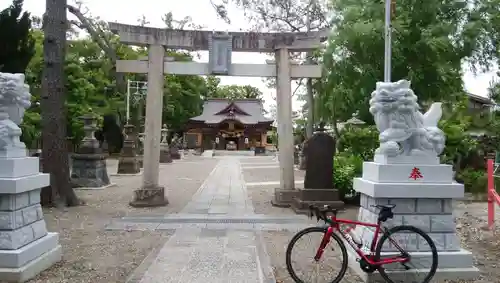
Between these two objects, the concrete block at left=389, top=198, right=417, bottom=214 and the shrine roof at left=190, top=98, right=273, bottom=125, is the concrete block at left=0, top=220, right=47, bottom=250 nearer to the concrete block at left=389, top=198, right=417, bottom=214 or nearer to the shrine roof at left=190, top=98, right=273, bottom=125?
the concrete block at left=389, top=198, right=417, bottom=214

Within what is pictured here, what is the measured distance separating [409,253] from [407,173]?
89 cm

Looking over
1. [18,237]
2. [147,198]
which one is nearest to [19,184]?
[18,237]

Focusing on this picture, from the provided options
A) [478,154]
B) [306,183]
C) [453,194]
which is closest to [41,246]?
[453,194]

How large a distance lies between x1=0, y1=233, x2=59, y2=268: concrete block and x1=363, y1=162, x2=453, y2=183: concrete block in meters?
3.98

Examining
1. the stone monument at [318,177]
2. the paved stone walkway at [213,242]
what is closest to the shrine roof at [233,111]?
the paved stone walkway at [213,242]

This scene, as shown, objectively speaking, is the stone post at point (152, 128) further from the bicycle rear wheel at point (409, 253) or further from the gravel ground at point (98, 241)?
the bicycle rear wheel at point (409, 253)

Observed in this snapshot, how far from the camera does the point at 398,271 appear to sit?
5074 millimetres

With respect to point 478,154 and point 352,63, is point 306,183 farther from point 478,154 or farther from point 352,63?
point 478,154

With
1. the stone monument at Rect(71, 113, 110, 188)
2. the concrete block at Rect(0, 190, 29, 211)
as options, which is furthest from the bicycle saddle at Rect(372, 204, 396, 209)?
the stone monument at Rect(71, 113, 110, 188)

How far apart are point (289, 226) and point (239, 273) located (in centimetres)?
334

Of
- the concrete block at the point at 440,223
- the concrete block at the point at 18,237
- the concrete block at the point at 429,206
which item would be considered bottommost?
the concrete block at the point at 18,237

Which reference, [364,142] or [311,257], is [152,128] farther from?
[311,257]

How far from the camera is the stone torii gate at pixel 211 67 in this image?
10.8m

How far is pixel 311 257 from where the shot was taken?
5.14 metres
